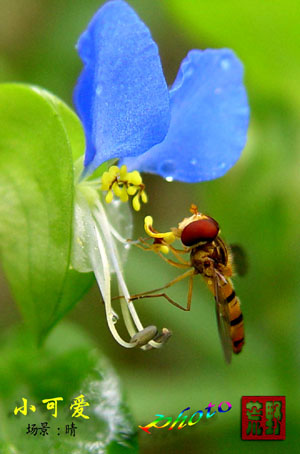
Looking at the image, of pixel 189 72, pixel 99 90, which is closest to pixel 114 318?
pixel 99 90

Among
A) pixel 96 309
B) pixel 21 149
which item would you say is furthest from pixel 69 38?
pixel 21 149

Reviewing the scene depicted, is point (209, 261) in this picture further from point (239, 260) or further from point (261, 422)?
point (261, 422)

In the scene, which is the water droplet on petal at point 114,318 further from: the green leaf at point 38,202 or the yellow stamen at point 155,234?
the yellow stamen at point 155,234

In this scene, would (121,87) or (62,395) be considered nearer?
(121,87)

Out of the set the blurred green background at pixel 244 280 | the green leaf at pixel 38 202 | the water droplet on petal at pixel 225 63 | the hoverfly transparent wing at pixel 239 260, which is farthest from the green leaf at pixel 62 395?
the water droplet on petal at pixel 225 63

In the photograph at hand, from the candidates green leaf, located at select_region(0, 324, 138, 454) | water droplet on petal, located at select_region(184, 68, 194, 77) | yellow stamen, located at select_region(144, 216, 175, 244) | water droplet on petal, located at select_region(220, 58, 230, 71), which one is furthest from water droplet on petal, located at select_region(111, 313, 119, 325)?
water droplet on petal, located at select_region(220, 58, 230, 71)

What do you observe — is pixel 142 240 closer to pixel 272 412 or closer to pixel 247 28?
pixel 272 412
